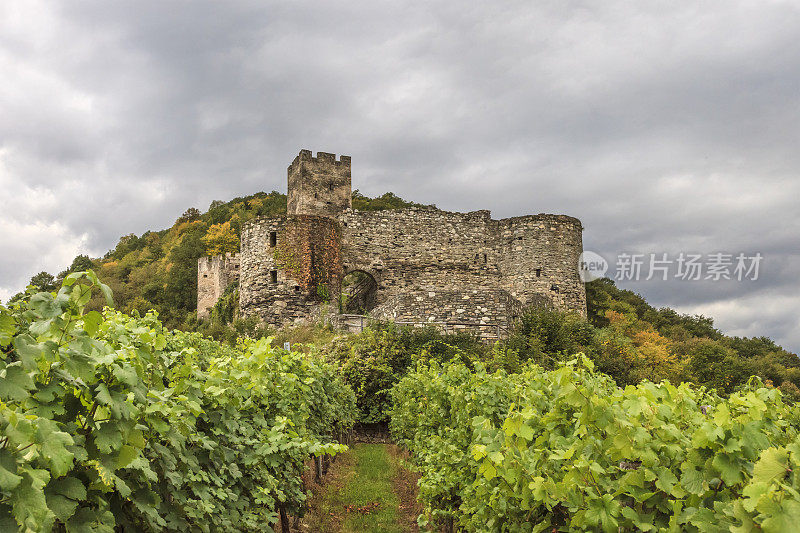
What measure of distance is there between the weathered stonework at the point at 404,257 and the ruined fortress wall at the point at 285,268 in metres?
0.03

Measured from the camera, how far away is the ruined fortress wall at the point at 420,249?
22.2 meters

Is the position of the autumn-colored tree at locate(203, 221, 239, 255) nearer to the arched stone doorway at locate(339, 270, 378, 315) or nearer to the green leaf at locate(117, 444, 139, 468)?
the arched stone doorway at locate(339, 270, 378, 315)

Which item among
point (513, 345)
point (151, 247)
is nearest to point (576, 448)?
point (513, 345)

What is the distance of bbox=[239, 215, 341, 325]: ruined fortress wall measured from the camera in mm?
19000

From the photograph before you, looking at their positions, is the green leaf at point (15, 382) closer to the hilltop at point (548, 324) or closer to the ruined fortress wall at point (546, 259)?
the hilltop at point (548, 324)

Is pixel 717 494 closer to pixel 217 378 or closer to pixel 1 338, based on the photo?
pixel 1 338

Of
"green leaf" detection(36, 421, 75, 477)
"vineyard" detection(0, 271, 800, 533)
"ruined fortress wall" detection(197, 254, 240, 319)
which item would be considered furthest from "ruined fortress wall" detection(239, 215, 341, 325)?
"green leaf" detection(36, 421, 75, 477)

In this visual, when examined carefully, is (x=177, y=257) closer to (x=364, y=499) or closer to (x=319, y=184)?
(x=319, y=184)

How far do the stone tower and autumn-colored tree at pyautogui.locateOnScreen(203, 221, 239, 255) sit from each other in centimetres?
1499

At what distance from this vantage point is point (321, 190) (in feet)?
85.9

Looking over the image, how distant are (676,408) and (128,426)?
2.49 m

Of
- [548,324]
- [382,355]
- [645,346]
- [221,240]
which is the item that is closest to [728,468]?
[382,355]

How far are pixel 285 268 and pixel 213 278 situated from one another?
15.7 m

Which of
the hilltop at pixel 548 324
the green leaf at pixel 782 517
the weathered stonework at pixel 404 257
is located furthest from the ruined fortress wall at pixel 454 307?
the green leaf at pixel 782 517
